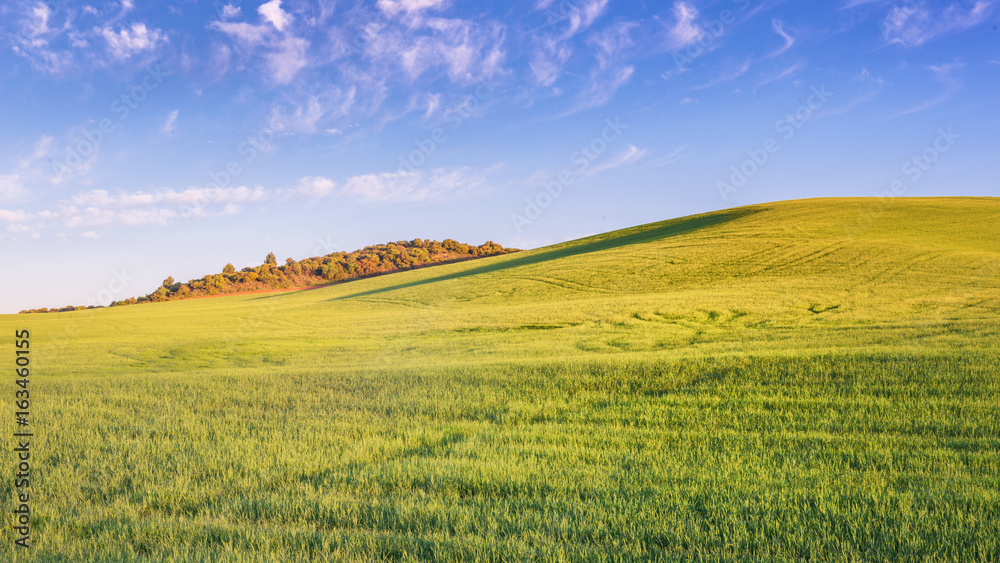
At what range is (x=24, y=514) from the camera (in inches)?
229

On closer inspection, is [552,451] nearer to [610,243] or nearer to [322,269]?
[610,243]

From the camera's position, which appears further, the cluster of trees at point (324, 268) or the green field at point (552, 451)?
the cluster of trees at point (324, 268)

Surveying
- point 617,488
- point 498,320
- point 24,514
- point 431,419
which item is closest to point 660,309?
point 498,320

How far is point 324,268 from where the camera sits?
107750 mm

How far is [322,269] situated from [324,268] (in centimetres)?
43

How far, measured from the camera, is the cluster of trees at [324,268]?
93562 mm

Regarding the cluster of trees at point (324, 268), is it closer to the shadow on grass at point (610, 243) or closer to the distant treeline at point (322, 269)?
the distant treeline at point (322, 269)

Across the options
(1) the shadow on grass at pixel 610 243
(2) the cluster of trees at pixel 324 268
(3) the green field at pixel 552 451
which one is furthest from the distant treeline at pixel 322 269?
(3) the green field at pixel 552 451

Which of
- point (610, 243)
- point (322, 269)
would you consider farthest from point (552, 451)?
point (322, 269)

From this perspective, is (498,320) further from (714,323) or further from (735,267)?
(735,267)

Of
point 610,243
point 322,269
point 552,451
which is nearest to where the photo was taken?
point 552,451

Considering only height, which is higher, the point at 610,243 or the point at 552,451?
the point at 610,243

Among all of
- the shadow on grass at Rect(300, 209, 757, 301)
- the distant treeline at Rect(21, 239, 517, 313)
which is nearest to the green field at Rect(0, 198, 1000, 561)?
the shadow on grass at Rect(300, 209, 757, 301)

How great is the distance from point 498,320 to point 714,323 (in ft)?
39.1
